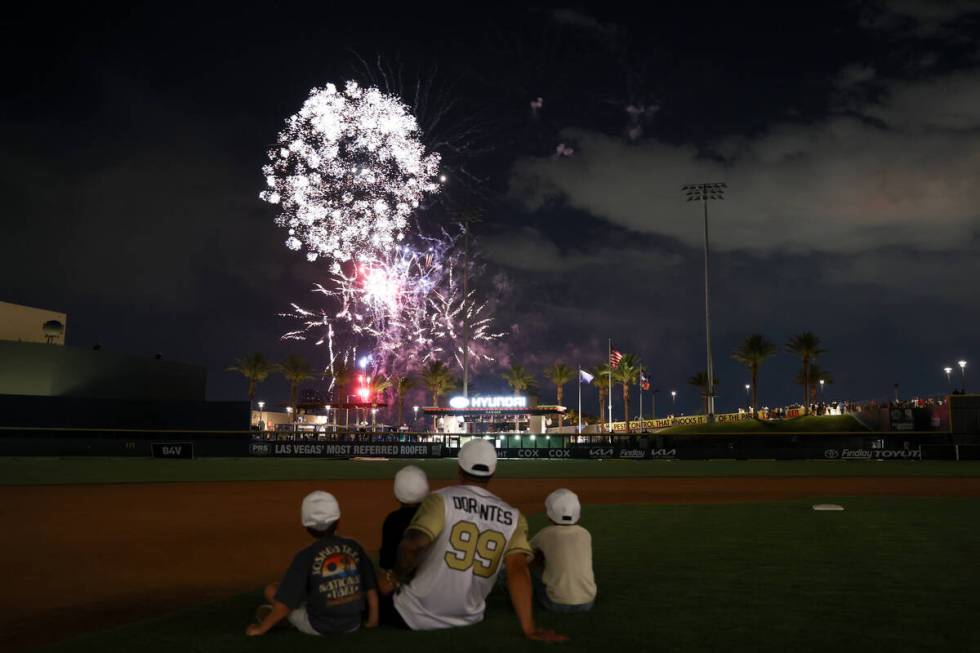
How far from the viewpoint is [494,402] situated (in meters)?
81.9

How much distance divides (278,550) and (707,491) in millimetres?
16551

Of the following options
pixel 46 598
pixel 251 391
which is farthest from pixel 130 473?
pixel 251 391

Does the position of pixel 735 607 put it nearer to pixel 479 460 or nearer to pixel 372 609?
pixel 479 460

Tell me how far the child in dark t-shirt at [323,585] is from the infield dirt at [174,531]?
2.72 m

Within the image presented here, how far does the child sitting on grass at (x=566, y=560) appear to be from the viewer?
6.70 metres

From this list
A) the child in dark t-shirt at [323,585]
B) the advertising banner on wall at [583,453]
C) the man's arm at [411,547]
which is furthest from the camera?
the advertising banner on wall at [583,453]

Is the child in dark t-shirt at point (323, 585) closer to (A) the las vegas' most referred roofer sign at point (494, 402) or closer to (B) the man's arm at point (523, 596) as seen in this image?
(B) the man's arm at point (523, 596)

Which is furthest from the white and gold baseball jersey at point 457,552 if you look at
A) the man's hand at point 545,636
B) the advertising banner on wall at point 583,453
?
the advertising banner on wall at point 583,453

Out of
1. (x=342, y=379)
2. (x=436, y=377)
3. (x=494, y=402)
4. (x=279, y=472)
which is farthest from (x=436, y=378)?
(x=279, y=472)

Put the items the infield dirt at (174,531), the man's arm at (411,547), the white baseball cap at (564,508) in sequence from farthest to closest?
the infield dirt at (174,531), the white baseball cap at (564,508), the man's arm at (411,547)

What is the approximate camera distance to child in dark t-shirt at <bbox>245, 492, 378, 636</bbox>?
5.83 m

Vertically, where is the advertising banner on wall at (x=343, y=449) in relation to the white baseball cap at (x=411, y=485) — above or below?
below

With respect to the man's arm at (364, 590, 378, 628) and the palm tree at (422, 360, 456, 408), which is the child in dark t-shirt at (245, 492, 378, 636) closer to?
the man's arm at (364, 590, 378, 628)

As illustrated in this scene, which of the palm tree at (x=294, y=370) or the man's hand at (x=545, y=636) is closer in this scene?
the man's hand at (x=545, y=636)
